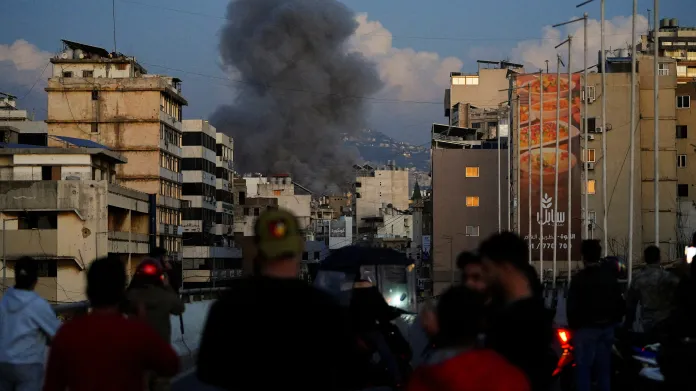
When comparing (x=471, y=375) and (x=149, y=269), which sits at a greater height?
(x=149, y=269)

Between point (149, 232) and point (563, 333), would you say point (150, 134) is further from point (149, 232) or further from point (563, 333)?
point (563, 333)

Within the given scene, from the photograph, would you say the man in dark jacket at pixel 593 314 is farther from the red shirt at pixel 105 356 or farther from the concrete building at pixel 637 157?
the concrete building at pixel 637 157

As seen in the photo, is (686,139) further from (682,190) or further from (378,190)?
(378,190)

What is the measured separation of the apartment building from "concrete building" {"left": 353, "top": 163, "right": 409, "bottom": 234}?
299 ft

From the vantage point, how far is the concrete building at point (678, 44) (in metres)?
132

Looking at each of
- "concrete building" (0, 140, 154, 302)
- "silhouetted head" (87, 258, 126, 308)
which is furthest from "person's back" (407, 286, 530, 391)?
"concrete building" (0, 140, 154, 302)

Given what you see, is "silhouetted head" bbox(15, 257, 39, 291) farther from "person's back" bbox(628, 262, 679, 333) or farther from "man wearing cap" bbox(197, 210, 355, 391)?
"person's back" bbox(628, 262, 679, 333)

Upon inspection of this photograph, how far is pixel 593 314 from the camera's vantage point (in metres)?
12.1

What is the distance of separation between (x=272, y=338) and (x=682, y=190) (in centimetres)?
9602

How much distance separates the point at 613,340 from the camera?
40.1 ft

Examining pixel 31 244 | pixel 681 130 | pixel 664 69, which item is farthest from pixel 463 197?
pixel 31 244

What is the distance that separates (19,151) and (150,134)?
16379 mm

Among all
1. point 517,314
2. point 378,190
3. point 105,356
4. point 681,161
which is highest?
point 378,190

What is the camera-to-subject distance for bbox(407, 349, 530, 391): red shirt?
4.97 m
